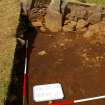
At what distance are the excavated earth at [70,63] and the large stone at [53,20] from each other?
10 centimetres

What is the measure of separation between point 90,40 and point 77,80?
1.26 meters

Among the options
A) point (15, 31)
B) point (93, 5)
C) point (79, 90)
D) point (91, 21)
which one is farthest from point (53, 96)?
point (93, 5)

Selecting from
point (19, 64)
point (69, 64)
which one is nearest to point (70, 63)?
point (69, 64)

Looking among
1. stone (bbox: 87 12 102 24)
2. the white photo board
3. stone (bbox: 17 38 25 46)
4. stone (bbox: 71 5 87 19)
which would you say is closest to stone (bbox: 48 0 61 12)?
stone (bbox: 71 5 87 19)

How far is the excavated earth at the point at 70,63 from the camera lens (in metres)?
5.68

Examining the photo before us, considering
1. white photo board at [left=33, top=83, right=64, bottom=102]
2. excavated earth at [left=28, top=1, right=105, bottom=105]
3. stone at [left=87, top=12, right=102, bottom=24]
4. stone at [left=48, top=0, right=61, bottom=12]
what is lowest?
white photo board at [left=33, top=83, right=64, bottom=102]

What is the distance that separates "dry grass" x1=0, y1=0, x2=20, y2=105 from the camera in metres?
5.27

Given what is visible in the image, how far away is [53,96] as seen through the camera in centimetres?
532

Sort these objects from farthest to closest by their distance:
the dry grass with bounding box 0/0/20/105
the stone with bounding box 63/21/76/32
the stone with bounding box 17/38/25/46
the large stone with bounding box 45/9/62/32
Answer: the stone with bounding box 63/21/76/32, the large stone with bounding box 45/9/62/32, the stone with bounding box 17/38/25/46, the dry grass with bounding box 0/0/20/105

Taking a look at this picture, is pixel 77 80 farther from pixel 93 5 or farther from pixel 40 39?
pixel 93 5

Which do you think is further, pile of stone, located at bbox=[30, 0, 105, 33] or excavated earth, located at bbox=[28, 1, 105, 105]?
pile of stone, located at bbox=[30, 0, 105, 33]

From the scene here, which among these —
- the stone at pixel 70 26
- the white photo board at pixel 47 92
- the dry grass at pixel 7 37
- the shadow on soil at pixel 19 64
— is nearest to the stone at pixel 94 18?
the stone at pixel 70 26

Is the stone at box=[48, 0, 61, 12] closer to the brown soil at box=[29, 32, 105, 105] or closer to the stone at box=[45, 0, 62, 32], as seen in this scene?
the stone at box=[45, 0, 62, 32]

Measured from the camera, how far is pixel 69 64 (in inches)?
244
